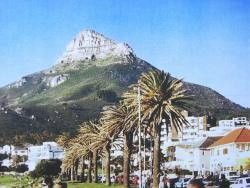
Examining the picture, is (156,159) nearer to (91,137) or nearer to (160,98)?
(160,98)

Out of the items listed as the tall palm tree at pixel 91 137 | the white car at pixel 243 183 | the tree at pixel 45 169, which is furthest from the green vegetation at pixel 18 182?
the white car at pixel 243 183

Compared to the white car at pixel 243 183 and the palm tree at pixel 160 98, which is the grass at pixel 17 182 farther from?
the white car at pixel 243 183

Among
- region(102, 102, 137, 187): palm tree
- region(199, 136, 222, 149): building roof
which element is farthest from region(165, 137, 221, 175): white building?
region(102, 102, 137, 187): palm tree

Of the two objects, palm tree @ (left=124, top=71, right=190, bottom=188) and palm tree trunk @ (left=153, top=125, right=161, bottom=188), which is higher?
palm tree @ (left=124, top=71, right=190, bottom=188)

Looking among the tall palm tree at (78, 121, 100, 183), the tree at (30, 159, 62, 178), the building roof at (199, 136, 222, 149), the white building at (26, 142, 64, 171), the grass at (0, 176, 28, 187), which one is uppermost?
the white building at (26, 142, 64, 171)

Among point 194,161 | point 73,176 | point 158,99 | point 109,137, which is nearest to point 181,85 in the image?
point 158,99

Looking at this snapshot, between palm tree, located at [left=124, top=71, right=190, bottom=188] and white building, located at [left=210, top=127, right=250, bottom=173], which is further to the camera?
white building, located at [left=210, top=127, right=250, bottom=173]

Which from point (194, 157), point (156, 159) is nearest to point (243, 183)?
point (156, 159)

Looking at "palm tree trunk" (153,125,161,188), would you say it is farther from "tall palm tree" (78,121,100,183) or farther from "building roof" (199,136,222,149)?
"building roof" (199,136,222,149)
